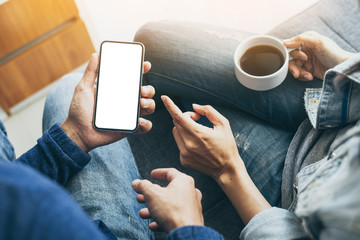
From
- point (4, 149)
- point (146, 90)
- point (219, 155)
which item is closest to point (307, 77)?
point (219, 155)

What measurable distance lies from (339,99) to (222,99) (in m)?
0.28

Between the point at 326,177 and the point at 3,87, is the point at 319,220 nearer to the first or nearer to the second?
the point at 326,177

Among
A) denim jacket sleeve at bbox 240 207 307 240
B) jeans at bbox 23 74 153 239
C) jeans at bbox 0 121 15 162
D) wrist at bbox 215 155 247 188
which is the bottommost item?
denim jacket sleeve at bbox 240 207 307 240

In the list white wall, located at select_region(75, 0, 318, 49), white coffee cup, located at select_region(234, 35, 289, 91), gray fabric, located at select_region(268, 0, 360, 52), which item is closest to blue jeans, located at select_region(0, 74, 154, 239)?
white coffee cup, located at select_region(234, 35, 289, 91)

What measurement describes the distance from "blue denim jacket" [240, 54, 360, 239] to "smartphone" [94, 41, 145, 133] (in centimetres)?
37

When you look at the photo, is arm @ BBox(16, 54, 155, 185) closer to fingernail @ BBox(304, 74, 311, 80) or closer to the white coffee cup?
the white coffee cup

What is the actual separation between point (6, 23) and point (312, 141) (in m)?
1.01

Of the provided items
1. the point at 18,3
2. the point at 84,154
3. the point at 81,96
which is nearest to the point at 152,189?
the point at 84,154

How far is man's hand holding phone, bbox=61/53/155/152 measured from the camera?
0.79 metres

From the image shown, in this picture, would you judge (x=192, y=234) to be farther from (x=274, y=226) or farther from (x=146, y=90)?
(x=146, y=90)

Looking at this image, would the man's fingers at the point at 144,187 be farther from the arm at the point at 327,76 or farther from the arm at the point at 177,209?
the arm at the point at 327,76

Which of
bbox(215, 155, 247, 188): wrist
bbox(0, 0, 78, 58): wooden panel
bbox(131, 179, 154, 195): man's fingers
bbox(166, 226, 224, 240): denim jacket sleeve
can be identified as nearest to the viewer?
bbox(166, 226, 224, 240): denim jacket sleeve

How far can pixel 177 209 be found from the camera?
25.3 inches

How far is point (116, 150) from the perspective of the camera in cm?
88
